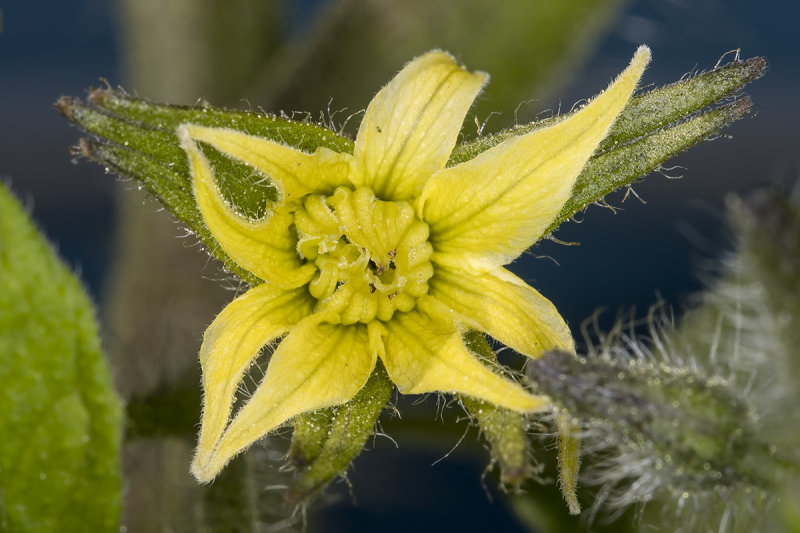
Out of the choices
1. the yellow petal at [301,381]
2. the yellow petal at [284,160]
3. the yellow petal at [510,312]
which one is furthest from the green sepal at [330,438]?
the yellow petal at [284,160]

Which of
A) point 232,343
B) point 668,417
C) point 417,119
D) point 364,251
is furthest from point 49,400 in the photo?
point 668,417

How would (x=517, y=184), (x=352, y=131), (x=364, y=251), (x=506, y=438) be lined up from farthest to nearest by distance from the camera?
(x=352, y=131) < (x=364, y=251) < (x=517, y=184) < (x=506, y=438)

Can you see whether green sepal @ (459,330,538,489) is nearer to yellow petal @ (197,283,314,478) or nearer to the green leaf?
yellow petal @ (197,283,314,478)

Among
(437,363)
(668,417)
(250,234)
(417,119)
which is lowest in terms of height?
(668,417)

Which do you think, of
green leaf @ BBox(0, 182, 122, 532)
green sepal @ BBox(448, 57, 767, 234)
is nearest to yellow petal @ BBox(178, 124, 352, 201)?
green sepal @ BBox(448, 57, 767, 234)

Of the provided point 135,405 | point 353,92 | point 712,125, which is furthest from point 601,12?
point 135,405

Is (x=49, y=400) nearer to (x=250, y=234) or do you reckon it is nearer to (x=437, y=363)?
(x=250, y=234)
